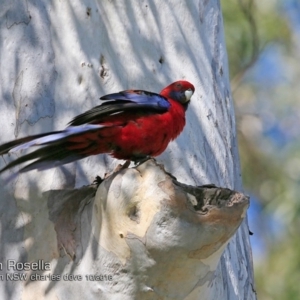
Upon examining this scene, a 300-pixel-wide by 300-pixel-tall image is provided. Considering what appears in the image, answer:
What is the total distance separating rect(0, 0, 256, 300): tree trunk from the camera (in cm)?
176

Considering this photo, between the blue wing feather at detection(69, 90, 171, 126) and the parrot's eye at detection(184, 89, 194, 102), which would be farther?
the parrot's eye at detection(184, 89, 194, 102)

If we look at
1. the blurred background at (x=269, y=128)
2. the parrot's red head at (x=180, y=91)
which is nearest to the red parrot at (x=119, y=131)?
the parrot's red head at (x=180, y=91)

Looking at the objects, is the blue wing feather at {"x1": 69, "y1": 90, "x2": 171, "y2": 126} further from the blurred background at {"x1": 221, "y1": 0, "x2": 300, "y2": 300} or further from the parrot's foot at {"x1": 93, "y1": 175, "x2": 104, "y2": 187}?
the blurred background at {"x1": 221, "y1": 0, "x2": 300, "y2": 300}

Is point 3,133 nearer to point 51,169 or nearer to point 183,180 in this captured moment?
point 51,169

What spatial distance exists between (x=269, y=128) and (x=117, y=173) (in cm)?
476

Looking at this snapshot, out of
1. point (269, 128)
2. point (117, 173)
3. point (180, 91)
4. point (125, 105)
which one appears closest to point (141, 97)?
point (125, 105)

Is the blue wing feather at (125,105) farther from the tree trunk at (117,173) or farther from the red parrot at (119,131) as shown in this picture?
the tree trunk at (117,173)

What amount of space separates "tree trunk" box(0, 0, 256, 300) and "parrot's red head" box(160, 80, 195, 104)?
54 millimetres

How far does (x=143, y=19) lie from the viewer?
249 centimetres

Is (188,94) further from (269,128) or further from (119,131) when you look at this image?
(269,128)

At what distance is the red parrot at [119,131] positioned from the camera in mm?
1988

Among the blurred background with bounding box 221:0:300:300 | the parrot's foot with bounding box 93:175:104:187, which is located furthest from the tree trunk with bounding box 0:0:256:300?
the blurred background with bounding box 221:0:300:300

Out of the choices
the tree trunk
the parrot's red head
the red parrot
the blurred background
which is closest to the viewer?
the tree trunk

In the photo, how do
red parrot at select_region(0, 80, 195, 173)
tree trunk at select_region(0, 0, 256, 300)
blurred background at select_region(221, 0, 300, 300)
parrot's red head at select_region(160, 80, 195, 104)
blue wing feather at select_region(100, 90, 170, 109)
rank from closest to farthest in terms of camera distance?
tree trunk at select_region(0, 0, 256, 300)
red parrot at select_region(0, 80, 195, 173)
blue wing feather at select_region(100, 90, 170, 109)
parrot's red head at select_region(160, 80, 195, 104)
blurred background at select_region(221, 0, 300, 300)
